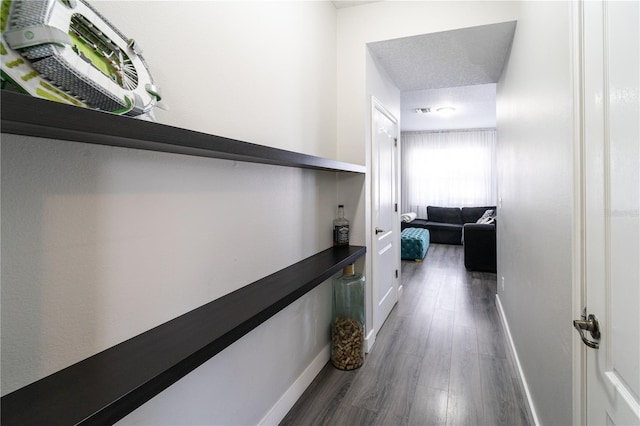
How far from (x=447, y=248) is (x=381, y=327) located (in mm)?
4594

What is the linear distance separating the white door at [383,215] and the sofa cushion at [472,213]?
15.1ft

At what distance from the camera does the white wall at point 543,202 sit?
1162 millimetres

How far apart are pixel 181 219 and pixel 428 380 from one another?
6.41ft

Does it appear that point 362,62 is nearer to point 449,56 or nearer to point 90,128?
point 449,56

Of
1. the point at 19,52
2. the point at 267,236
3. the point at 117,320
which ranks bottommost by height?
the point at 117,320

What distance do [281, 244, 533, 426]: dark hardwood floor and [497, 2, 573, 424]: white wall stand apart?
0.81ft

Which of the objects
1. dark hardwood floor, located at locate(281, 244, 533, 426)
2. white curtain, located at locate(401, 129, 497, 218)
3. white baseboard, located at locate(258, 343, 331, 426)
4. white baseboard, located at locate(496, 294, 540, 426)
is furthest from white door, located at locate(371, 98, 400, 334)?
white curtain, located at locate(401, 129, 497, 218)

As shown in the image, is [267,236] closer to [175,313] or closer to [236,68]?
[175,313]

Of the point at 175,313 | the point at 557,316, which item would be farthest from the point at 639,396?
the point at 175,313

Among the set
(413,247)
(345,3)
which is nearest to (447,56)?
(345,3)

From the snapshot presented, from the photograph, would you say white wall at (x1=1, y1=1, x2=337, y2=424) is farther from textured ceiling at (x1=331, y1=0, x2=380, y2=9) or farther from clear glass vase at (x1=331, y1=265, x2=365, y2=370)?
textured ceiling at (x1=331, y1=0, x2=380, y2=9)

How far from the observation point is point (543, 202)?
59.3 inches

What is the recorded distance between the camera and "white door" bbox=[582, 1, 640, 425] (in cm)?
72

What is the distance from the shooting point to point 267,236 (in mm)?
1587
